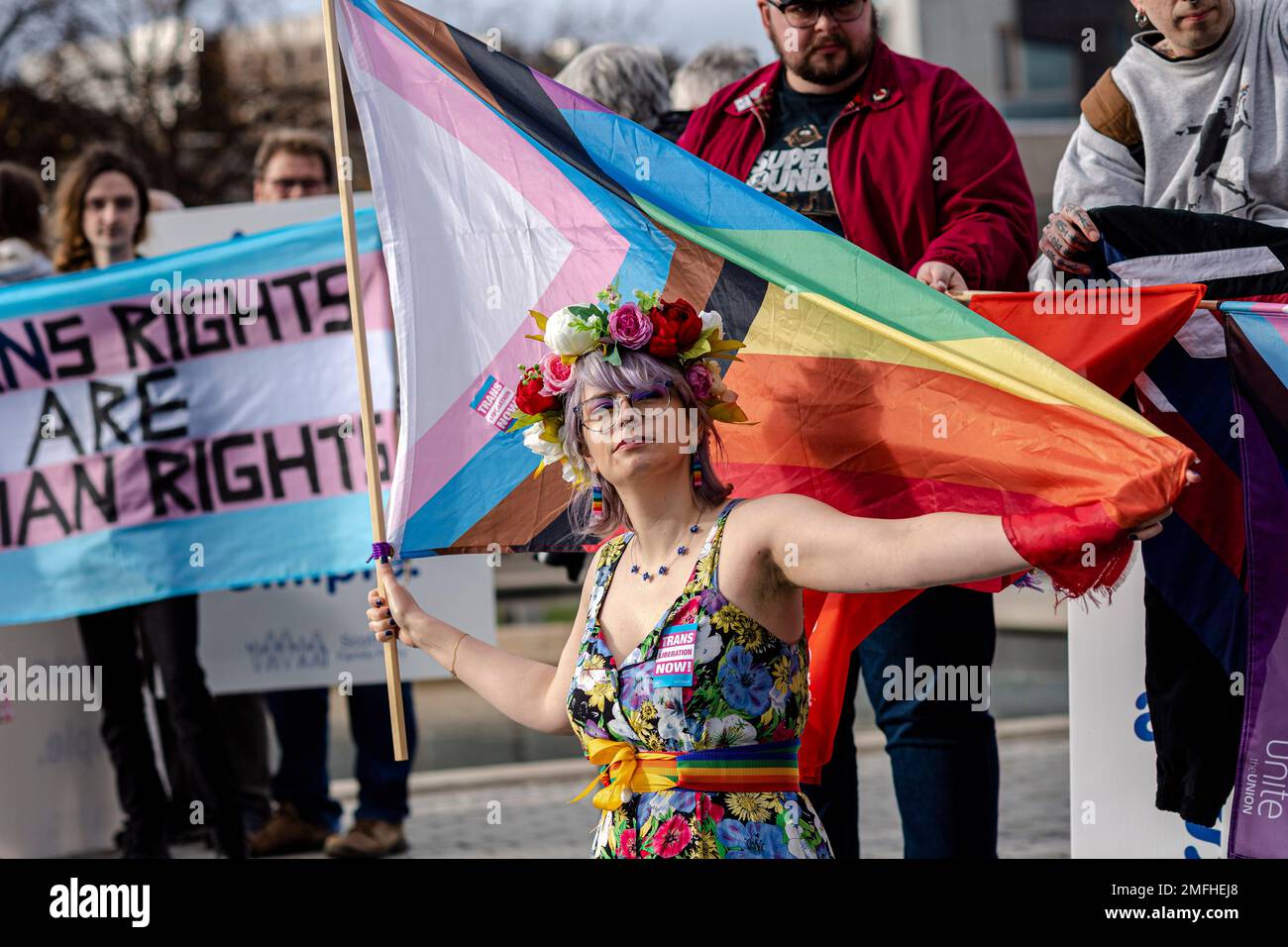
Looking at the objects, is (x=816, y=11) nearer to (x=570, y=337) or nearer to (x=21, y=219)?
(x=570, y=337)

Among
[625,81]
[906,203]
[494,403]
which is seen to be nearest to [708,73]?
[625,81]

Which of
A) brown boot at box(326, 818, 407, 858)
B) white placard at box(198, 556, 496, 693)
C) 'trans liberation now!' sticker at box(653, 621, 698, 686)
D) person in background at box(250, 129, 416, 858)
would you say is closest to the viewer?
'trans liberation now!' sticker at box(653, 621, 698, 686)

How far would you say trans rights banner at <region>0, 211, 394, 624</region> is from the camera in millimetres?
6215

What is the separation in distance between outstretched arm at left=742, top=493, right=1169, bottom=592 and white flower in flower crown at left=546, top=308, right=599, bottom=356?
45 centimetres

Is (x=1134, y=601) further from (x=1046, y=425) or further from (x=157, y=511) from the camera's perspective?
(x=157, y=511)

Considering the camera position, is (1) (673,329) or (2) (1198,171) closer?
(1) (673,329)

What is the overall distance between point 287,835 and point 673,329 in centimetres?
397

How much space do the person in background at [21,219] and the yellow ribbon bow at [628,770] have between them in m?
4.40

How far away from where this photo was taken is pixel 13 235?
276 inches

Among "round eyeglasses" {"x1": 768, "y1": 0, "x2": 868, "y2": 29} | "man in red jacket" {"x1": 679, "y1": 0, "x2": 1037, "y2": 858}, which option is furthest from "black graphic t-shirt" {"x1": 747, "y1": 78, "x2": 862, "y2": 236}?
"round eyeglasses" {"x1": 768, "y1": 0, "x2": 868, "y2": 29}

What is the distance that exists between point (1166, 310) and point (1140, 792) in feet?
4.45

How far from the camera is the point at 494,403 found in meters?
4.06

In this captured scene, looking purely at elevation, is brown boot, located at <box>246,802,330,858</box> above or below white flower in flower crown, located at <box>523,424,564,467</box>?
below

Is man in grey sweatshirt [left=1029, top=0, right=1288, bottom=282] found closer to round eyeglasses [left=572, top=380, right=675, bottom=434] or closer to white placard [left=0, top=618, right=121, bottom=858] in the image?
round eyeglasses [left=572, top=380, right=675, bottom=434]
